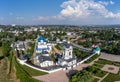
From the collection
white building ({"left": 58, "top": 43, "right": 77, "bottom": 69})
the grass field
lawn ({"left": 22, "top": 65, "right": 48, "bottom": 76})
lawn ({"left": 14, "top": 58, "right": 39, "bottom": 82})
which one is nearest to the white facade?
white building ({"left": 58, "top": 43, "right": 77, "bottom": 69})

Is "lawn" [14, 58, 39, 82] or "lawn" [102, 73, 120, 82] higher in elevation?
"lawn" [14, 58, 39, 82]

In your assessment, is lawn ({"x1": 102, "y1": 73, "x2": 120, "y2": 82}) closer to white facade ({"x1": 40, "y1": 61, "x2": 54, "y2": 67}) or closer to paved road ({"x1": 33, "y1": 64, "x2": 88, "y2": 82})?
paved road ({"x1": 33, "y1": 64, "x2": 88, "y2": 82})

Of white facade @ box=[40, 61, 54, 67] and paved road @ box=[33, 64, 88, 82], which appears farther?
white facade @ box=[40, 61, 54, 67]

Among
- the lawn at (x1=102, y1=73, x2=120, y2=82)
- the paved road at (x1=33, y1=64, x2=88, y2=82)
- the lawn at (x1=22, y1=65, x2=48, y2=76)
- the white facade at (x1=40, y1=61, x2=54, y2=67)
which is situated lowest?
the lawn at (x1=102, y1=73, x2=120, y2=82)

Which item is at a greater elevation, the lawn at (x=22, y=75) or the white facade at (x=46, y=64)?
the white facade at (x=46, y=64)

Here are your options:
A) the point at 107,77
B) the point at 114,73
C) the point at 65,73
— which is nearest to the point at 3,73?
the point at 65,73

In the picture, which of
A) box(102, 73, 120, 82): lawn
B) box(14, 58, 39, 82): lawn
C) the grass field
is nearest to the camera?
box(14, 58, 39, 82): lawn

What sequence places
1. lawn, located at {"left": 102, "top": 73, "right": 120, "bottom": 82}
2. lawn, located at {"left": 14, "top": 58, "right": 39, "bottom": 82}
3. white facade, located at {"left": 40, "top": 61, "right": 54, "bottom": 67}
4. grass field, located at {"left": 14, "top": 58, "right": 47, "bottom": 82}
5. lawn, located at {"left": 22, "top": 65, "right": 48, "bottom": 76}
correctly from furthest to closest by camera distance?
white facade, located at {"left": 40, "top": 61, "right": 54, "bottom": 67} < lawn, located at {"left": 22, "top": 65, "right": 48, "bottom": 76} < lawn, located at {"left": 102, "top": 73, "right": 120, "bottom": 82} < grass field, located at {"left": 14, "top": 58, "right": 47, "bottom": 82} < lawn, located at {"left": 14, "top": 58, "right": 39, "bottom": 82}

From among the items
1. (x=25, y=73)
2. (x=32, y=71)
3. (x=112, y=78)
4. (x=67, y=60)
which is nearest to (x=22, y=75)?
(x=25, y=73)

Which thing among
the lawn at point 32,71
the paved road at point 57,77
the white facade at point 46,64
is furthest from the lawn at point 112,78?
the white facade at point 46,64

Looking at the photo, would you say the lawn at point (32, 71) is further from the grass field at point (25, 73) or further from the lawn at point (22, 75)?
the lawn at point (22, 75)

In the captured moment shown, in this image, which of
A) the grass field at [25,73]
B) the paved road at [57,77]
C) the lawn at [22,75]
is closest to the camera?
the lawn at [22,75]

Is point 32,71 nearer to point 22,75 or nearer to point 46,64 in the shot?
point 22,75
